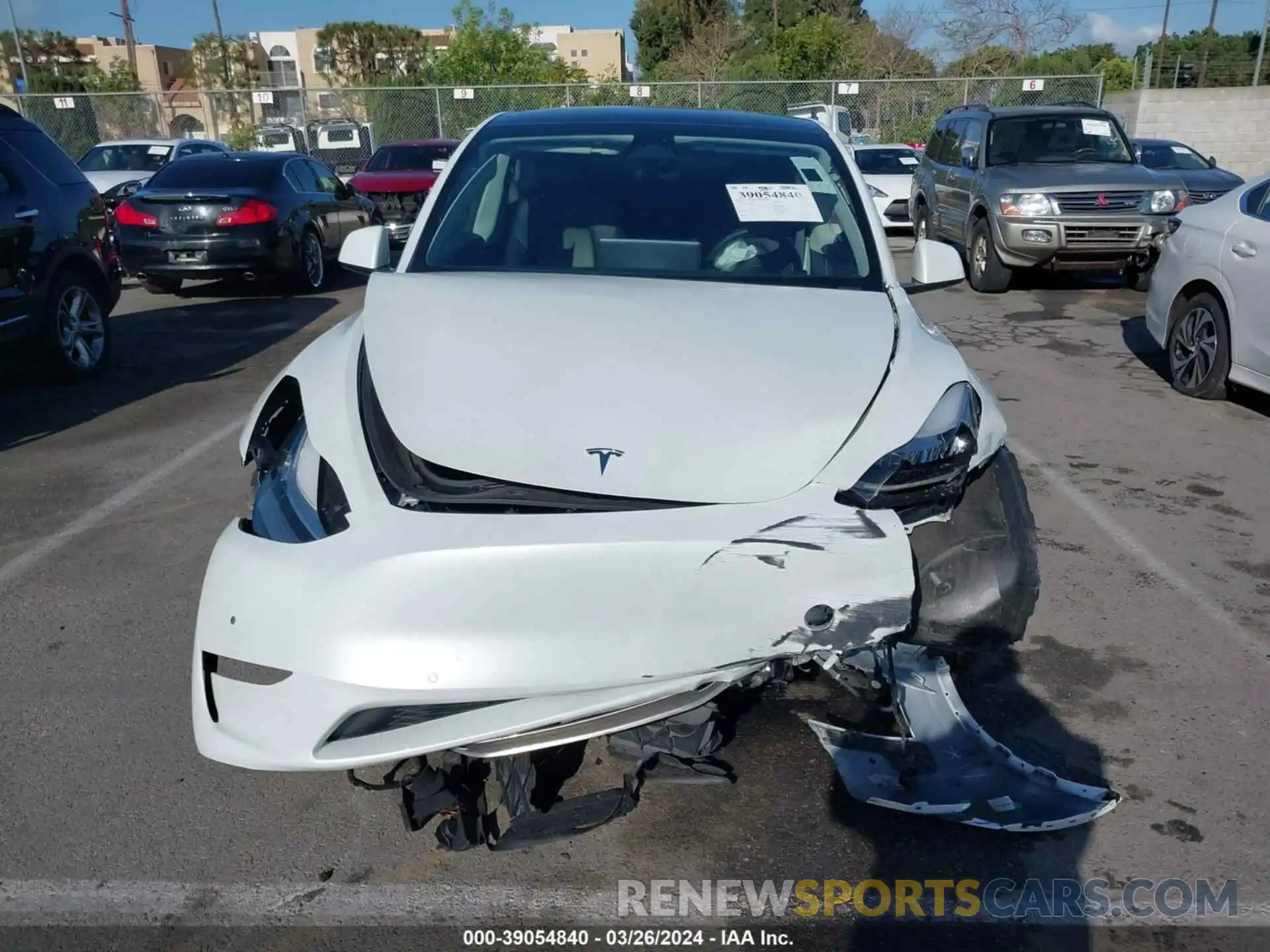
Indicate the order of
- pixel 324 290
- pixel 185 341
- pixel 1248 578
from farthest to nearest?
pixel 324 290 → pixel 185 341 → pixel 1248 578

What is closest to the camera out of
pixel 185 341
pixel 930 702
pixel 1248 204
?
pixel 930 702

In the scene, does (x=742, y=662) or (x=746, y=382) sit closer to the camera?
(x=742, y=662)

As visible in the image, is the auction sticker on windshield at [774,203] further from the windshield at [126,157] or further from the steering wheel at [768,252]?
the windshield at [126,157]

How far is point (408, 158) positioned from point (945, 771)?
1592 cm

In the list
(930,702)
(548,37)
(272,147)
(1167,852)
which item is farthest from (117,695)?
(548,37)

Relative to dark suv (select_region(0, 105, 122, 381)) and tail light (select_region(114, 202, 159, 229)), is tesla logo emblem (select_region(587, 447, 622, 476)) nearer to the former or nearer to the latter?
dark suv (select_region(0, 105, 122, 381))

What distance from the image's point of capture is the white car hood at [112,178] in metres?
15.0

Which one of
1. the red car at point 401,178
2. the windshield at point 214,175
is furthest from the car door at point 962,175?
the windshield at point 214,175

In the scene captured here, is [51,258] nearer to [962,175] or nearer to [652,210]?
[652,210]

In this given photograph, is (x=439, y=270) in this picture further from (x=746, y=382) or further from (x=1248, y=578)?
(x=1248, y=578)

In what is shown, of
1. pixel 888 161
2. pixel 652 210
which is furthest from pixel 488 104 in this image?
pixel 652 210

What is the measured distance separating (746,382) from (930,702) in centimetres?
105

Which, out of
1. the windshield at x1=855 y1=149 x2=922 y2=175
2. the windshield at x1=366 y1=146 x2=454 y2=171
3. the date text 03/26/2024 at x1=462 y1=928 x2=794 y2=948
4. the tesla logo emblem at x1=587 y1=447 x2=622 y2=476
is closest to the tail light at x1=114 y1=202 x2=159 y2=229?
the windshield at x1=366 y1=146 x2=454 y2=171

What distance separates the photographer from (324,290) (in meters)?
12.5
